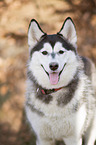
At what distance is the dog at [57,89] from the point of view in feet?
8.18

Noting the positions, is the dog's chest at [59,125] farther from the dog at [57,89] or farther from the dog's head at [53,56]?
the dog's head at [53,56]

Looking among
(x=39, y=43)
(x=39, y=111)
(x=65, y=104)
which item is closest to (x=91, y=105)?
(x=65, y=104)

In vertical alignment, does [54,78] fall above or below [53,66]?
below

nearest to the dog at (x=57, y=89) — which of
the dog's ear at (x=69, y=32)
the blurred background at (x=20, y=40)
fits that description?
the dog's ear at (x=69, y=32)

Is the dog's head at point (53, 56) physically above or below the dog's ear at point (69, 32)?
below

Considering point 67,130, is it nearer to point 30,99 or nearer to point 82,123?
point 82,123

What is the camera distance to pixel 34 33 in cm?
266

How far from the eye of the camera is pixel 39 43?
2662 millimetres

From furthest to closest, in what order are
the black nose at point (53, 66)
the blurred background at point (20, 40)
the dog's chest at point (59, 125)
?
the blurred background at point (20, 40) < the dog's chest at point (59, 125) < the black nose at point (53, 66)

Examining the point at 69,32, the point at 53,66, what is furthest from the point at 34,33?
the point at 53,66

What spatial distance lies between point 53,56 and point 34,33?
53cm

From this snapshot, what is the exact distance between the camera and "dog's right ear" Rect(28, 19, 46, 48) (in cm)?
257

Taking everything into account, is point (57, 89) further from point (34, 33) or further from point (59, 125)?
point (34, 33)

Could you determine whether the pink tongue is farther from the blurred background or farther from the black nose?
the blurred background
